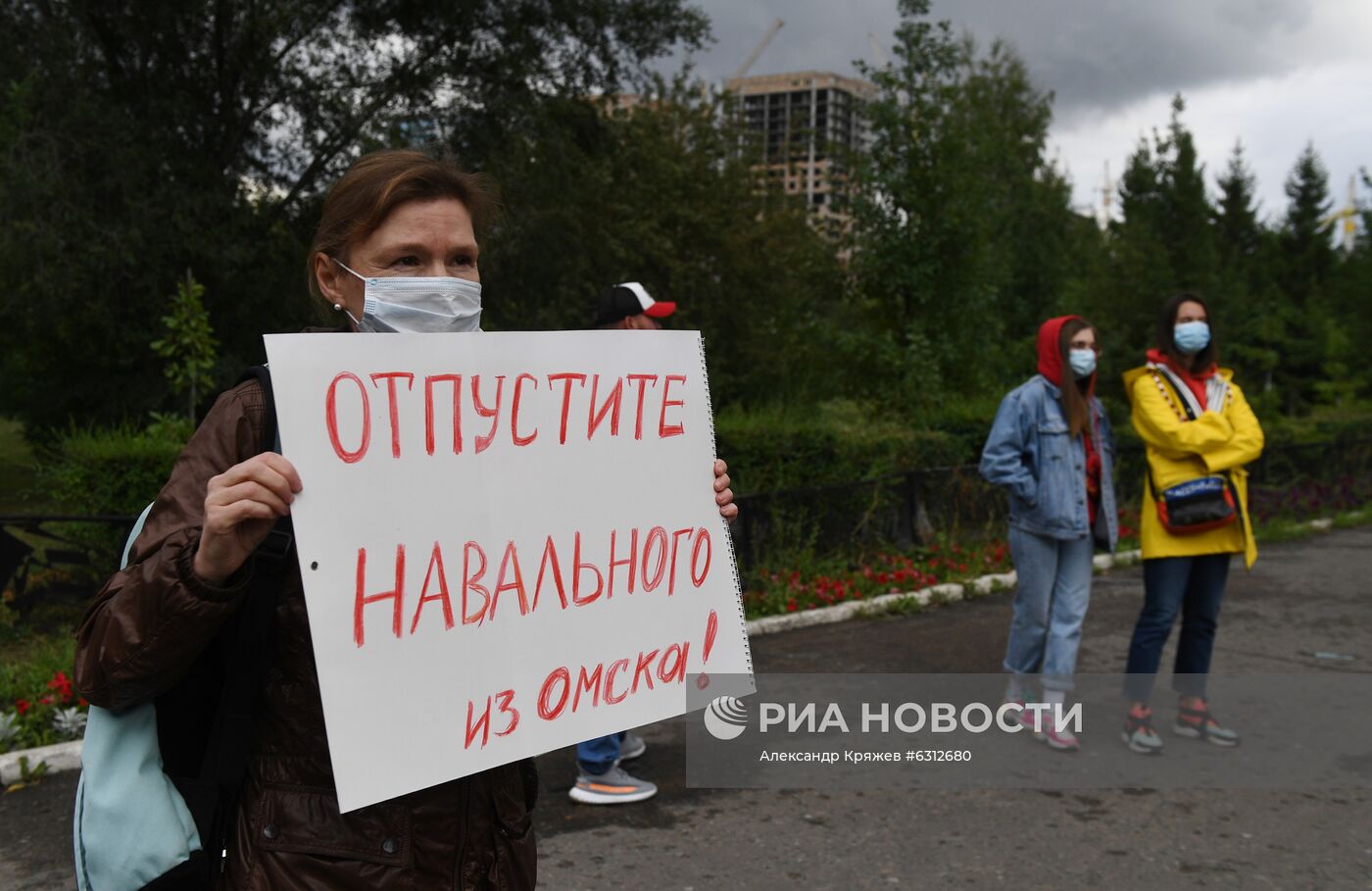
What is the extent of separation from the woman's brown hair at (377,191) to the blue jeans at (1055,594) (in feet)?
14.1

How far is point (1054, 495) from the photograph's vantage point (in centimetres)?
549

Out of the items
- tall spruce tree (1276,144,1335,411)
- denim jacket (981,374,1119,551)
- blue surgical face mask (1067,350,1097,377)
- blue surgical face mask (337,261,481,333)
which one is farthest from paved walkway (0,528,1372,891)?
tall spruce tree (1276,144,1335,411)

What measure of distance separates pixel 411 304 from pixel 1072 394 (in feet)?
14.2

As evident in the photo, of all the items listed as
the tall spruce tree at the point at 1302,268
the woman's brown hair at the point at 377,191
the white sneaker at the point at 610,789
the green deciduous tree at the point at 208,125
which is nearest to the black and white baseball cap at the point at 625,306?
the white sneaker at the point at 610,789

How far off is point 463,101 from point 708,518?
1610 cm

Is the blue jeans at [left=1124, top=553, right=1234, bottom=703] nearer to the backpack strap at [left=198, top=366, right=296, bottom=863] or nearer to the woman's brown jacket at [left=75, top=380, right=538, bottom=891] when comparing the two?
the woman's brown jacket at [left=75, top=380, right=538, bottom=891]

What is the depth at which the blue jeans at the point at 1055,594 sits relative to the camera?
18.4 ft

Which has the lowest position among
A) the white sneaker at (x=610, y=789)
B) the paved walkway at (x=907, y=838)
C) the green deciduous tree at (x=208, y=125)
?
the paved walkway at (x=907, y=838)

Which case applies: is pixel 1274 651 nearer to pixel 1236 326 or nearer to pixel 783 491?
pixel 783 491

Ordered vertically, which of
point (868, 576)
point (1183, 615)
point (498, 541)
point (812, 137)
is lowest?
point (868, 576)

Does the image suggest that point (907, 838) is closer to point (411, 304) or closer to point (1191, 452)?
point (1191, 452)

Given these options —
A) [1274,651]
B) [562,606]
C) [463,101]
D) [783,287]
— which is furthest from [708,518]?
[783,287]

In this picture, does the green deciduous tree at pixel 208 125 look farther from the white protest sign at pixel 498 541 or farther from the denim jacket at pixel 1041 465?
the white protest sign at pixel 498 541

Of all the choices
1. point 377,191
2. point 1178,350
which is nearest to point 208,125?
point 1178,350
